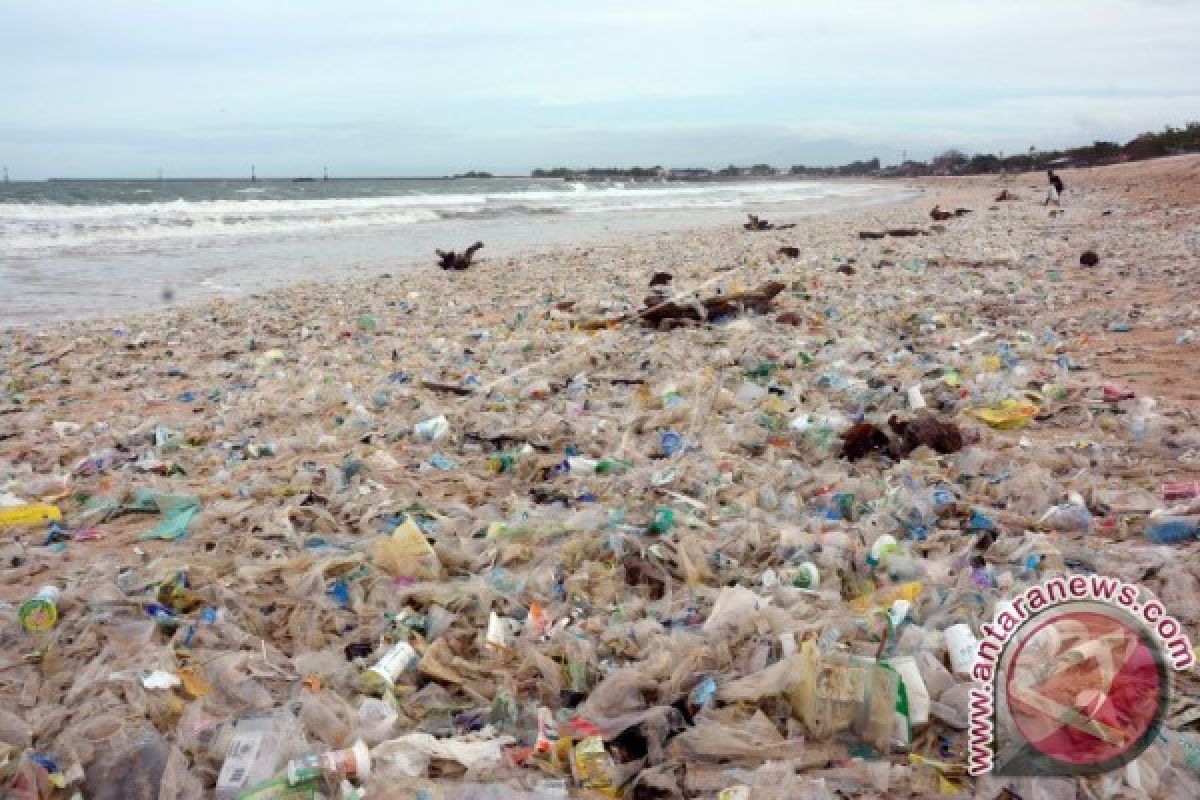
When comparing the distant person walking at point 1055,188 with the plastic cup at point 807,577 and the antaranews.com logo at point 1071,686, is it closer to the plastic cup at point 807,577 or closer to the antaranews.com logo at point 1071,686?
the plastic cup at point 807,577

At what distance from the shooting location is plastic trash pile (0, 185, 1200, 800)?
2043mm

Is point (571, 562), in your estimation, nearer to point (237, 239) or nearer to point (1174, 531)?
point (1174, 531)

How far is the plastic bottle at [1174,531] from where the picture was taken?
302cm

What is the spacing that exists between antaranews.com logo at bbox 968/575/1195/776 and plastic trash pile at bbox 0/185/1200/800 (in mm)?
50

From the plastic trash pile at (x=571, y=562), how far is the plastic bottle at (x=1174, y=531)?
0.08ft

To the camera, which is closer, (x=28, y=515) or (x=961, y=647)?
(x=961, y=647)

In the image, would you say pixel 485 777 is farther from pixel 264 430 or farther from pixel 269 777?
pixel 264 430

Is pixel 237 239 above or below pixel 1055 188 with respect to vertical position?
below

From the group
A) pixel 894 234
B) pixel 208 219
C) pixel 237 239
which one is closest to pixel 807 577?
pixel 894 234

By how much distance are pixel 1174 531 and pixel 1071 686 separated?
4.48ft

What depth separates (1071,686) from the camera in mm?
2068

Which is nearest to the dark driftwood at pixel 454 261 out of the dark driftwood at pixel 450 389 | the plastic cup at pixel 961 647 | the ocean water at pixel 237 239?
the ocean water at pixel 237 239

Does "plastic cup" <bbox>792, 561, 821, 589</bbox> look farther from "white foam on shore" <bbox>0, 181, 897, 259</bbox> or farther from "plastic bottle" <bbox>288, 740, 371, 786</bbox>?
"white foam on shore" <bbox>0, 181, 897, 259</bbox>

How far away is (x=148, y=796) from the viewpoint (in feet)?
6.33
